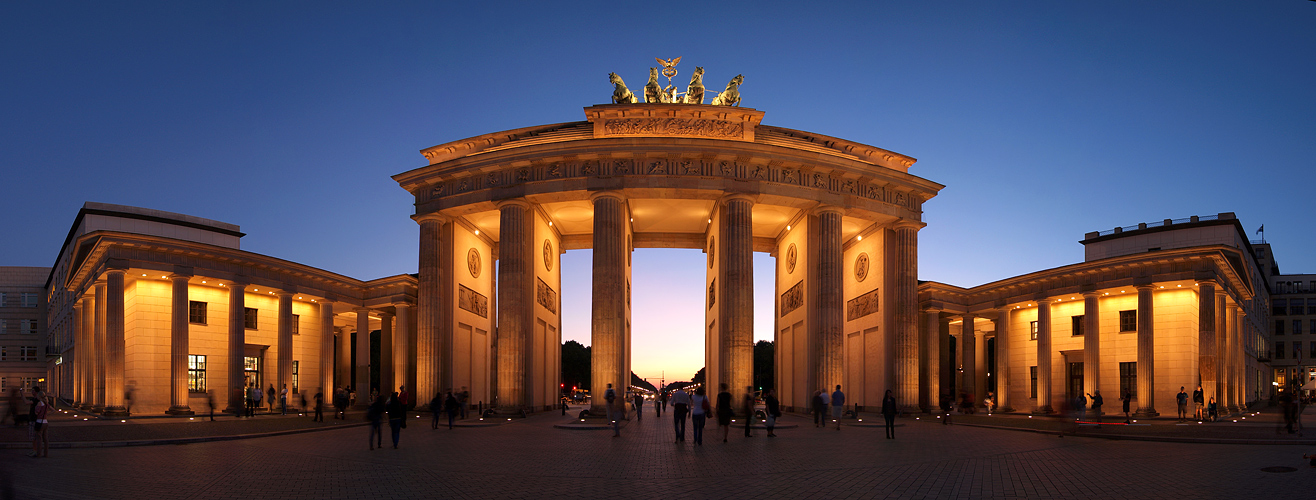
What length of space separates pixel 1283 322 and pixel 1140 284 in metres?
65.5

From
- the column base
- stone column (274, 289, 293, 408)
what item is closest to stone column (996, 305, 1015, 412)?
stone column (274, 289, 293, 408)

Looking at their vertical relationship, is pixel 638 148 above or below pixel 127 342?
above

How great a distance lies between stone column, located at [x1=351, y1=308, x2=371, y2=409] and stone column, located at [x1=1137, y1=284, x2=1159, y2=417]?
3795 cm

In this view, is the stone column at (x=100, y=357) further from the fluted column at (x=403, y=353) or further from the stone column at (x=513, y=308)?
the stone column at (x=513, y=308)

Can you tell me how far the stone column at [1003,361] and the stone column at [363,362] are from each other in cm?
3513

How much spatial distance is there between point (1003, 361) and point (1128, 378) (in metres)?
6.75

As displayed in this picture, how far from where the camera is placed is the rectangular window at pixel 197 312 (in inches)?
1713

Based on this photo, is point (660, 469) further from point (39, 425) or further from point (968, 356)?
point (968, 356)

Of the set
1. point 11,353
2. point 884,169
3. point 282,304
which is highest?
point 884,169

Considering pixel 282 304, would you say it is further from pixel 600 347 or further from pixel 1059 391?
pixel 1059 391

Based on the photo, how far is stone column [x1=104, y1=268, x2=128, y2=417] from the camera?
35938 mm

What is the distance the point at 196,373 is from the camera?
144 feet

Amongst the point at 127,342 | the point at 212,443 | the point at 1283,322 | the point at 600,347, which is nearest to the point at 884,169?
the point at 600,347

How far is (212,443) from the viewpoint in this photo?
68.2 ft
